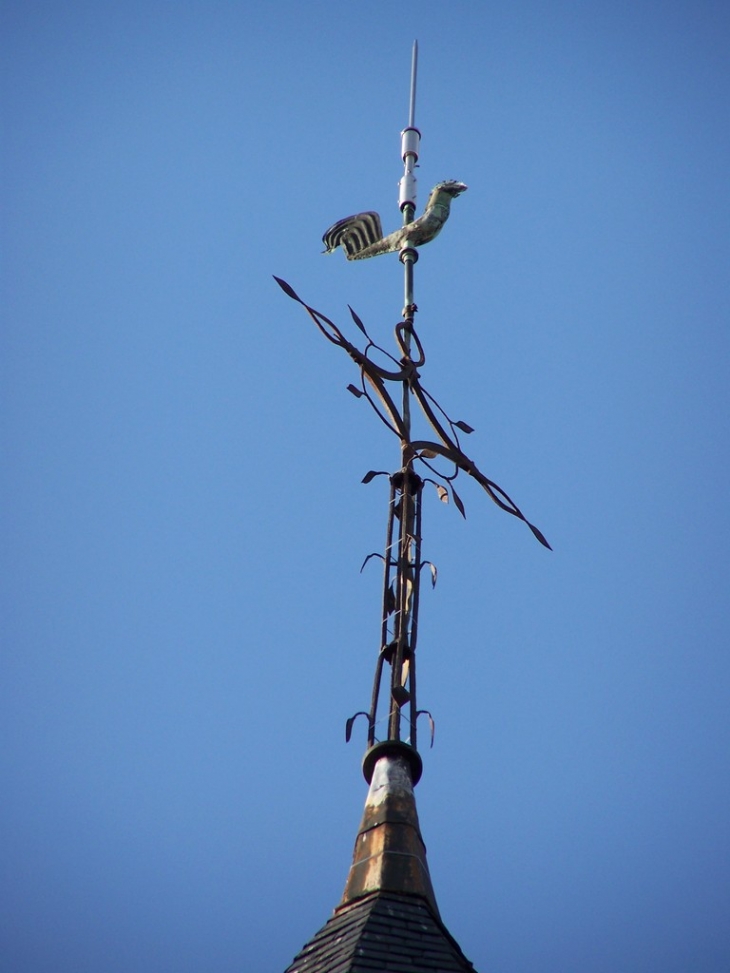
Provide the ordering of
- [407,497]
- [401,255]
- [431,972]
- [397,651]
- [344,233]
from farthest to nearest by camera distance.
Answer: [344,233] → [401,255] → [407,497] → [397,651] → [431,972]

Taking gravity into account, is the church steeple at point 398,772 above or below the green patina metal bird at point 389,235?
below

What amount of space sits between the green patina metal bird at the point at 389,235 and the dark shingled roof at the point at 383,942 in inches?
202

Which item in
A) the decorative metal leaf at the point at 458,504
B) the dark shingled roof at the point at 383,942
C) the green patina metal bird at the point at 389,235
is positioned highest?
the green patina metal bird at the point at 389,235

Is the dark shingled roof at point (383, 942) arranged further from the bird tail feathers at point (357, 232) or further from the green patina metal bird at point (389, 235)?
the bird tail feathers at point (357, 232)

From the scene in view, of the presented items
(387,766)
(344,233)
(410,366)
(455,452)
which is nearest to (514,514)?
(455,452)

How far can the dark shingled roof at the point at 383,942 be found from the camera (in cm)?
509

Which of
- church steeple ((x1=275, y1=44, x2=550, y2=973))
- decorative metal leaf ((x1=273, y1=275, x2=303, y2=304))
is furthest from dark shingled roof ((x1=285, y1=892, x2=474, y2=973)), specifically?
decorative metal leaf ((x1=273, y1=275, x2=303, y2=304))

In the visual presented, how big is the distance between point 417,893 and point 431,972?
48cm

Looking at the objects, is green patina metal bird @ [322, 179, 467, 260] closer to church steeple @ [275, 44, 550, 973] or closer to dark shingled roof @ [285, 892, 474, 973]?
church steeple @ [275, 44, 550, 973]

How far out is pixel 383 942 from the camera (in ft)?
17.0

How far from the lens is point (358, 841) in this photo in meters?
5.88

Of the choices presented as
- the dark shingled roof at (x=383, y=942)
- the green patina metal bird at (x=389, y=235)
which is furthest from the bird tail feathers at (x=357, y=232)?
the dark shingled roof at (x=383, y=942)

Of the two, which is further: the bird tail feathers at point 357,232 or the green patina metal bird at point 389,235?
the bird tail feathers at point 357,232

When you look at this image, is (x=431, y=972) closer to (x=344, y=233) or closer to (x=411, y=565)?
(x=411, y=565)
